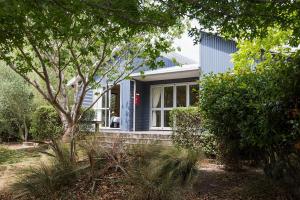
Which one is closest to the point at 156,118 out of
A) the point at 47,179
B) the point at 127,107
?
the point at 127,107

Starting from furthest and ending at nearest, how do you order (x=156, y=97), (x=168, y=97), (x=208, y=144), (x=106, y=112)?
(x=106, y=112) < (x=156, y=97) < (x=168, y=97) < (x=208, y=144)

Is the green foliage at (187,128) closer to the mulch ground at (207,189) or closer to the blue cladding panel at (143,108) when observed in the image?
the mulch ground at (207,189)

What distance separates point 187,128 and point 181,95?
647 cm

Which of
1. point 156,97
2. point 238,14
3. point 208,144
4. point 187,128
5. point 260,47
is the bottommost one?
point 208,144

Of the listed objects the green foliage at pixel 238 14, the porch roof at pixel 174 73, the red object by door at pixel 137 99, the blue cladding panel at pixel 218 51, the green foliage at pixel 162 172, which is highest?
the blue cladding panel at pixel 218 51

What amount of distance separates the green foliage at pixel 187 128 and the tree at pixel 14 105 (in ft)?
36.5

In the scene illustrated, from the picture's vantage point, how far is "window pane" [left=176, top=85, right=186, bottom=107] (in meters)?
16.2

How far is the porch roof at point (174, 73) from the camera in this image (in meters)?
14.7

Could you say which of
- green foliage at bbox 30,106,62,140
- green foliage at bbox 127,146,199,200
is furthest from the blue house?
green foliage at bbox 127,146,199,200

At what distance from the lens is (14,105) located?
18719mm

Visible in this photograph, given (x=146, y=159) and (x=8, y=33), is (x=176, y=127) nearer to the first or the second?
(x=146, y=159)

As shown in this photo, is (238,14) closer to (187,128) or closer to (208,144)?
(208,144)

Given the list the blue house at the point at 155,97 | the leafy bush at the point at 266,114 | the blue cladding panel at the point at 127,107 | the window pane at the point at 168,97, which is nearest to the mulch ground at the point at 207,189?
the leafy bush at the point at 266,114

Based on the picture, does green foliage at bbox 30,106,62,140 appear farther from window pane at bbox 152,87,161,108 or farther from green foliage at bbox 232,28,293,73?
green foliage at bbox 232,28,293,73
